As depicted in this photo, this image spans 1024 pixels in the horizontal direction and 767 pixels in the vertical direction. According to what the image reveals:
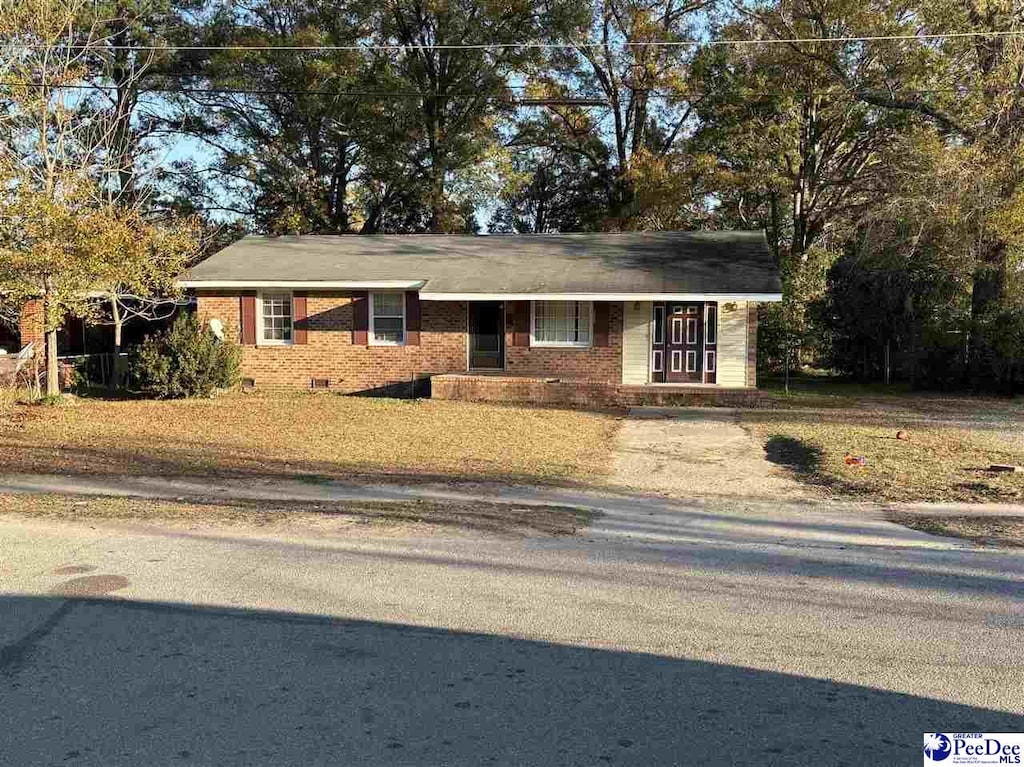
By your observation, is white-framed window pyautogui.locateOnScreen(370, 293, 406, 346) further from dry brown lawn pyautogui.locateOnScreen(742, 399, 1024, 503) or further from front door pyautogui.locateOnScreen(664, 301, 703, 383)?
dry brown lawn pyautogui.locateOnScreen(742, 399, 1024, 503)

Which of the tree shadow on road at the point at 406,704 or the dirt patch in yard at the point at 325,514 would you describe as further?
the dirt patch in yard at the point at 325,514

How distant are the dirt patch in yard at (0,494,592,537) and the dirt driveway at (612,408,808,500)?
211 centimetres

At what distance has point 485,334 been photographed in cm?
2062

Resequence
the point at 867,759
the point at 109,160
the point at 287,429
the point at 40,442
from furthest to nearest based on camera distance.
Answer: the point at 109,160 < the point at 287,429 < the point at 40,442 < the point at 867,759

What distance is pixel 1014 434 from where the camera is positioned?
1397cm

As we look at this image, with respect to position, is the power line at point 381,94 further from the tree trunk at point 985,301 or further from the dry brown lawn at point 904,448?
the dry brown lawn at point 904,448

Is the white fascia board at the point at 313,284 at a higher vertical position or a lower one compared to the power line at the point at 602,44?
lower

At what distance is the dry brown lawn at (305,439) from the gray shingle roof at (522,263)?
3.50m

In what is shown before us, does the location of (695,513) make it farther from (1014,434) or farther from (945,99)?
(945,99)

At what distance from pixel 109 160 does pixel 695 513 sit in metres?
15.7

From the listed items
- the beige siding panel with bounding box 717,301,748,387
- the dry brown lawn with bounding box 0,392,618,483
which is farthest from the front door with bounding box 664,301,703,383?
the dry brown lawn with bounding box 0,392,618,483

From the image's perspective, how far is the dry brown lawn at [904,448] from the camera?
9.57m

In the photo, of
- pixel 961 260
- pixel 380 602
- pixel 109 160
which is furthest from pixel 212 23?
pixel 380 602

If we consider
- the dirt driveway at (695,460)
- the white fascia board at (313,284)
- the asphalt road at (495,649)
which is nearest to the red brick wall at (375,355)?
the white fascia board at (313,284)
